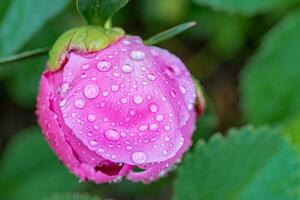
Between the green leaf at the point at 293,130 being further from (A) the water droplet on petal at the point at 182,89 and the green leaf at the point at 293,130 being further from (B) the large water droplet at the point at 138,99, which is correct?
(B) the large water droplet at the point at 138,99

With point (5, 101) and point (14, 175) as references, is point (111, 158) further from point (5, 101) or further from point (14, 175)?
point (5, 101)

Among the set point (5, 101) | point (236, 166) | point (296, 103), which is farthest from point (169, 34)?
point (5, 101)

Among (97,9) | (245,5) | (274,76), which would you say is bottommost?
(274,76)

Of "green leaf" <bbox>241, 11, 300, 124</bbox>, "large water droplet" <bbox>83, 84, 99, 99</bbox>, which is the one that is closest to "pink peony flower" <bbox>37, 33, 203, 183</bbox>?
"large water droplet" <bbox>83, 84, 99, 99</bbox>

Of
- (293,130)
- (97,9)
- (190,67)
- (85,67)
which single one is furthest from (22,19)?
(190,67)

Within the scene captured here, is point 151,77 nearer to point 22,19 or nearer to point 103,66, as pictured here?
point 103,66
